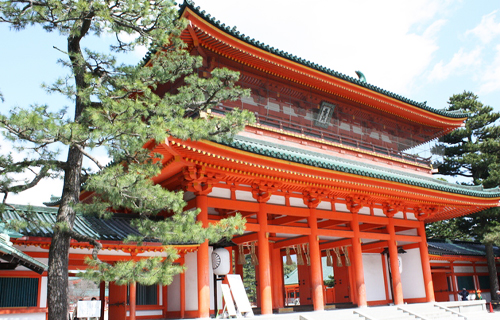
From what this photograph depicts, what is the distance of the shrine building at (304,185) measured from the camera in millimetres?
11133

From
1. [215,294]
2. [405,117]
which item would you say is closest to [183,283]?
[215,294]

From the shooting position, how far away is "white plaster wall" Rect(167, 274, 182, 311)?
37.6 ft

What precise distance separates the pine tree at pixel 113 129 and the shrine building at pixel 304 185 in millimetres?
1636

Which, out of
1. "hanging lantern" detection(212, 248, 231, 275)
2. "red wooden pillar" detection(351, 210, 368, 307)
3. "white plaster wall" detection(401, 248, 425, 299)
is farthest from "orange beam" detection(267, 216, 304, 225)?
"white plaster wall" detection(401, 248, 425, 299)

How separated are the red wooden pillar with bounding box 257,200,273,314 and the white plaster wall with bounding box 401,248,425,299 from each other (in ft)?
26.3

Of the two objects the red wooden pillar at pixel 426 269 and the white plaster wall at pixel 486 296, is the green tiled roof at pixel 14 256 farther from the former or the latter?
the white plaster wall at pixel 486 296

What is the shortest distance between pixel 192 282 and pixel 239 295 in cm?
139

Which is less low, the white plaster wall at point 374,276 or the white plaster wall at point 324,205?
the white plaster wall at point 324,205

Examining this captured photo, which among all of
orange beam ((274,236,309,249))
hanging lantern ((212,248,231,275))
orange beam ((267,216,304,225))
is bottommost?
hanging lantern ((212,248,231,275))

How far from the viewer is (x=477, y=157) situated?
2431 centimetres

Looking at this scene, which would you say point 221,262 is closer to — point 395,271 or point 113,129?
point 113,129

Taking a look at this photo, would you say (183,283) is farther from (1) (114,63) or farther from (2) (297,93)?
(2) (297,93)

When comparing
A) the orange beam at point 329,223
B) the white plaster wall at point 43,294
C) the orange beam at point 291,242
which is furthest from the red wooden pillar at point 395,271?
the white plaster wall at point 43,294

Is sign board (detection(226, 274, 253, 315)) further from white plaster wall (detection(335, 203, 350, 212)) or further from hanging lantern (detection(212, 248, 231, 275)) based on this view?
white plaster wall (detection(335, 203, 350, 212))
